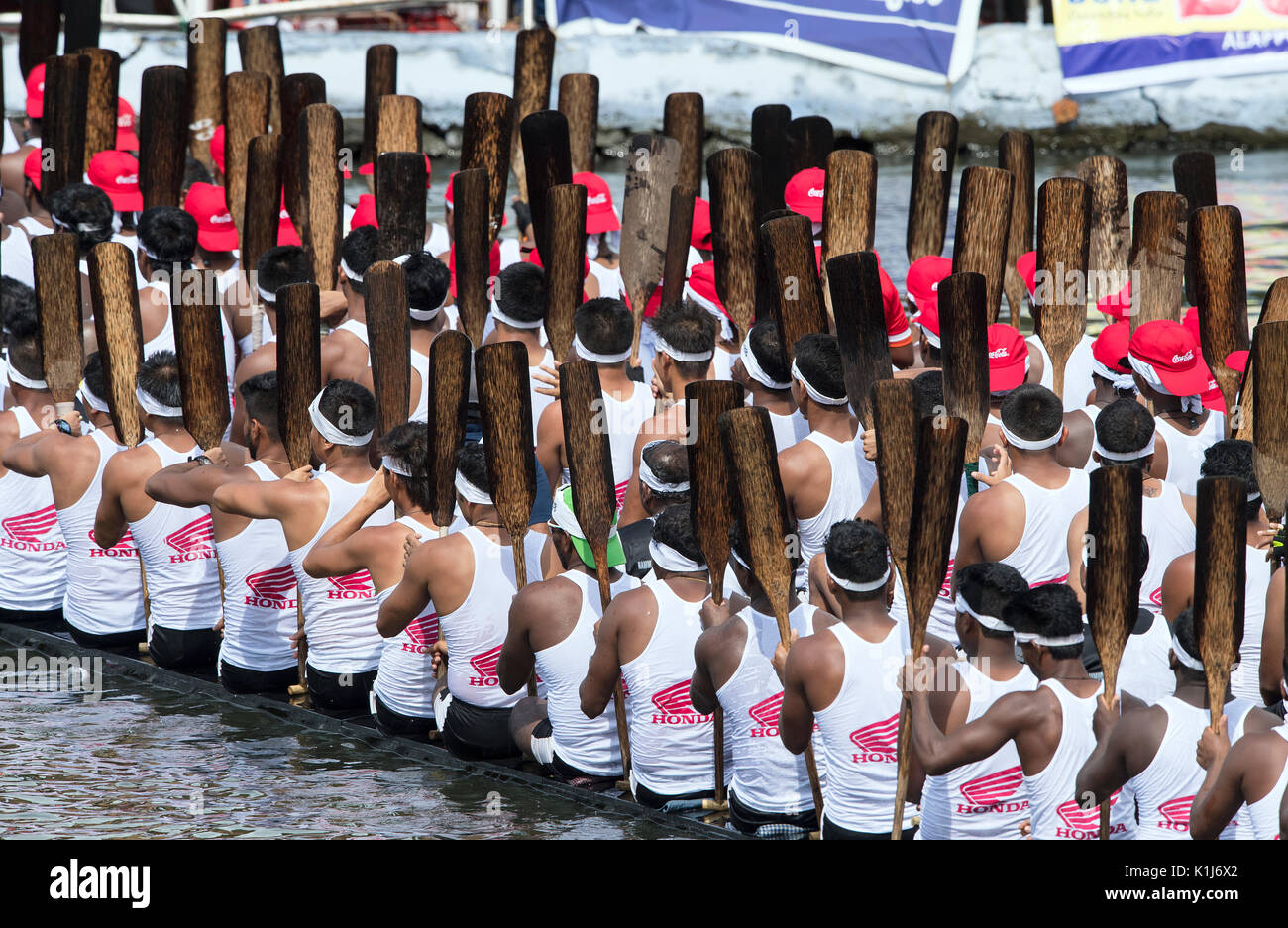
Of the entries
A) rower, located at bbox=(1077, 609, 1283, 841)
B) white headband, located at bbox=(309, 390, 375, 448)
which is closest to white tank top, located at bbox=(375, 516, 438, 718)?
white headband, located at bbox=(309, 390, 375, 448)

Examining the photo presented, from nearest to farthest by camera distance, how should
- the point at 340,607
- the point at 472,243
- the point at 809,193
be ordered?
the point at 340,607 < the point at 472,243 < the point at 809,193

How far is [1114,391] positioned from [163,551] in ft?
9.72

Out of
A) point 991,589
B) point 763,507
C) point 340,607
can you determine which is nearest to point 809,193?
point 340,607

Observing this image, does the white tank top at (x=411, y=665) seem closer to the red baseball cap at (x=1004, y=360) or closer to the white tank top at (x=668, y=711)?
the white tank top at (x=668, y=711)

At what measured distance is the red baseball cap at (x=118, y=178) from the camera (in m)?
7.53

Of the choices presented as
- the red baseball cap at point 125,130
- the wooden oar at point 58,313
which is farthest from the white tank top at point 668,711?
the red baseball cap at point 125,130

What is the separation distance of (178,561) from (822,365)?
211cm

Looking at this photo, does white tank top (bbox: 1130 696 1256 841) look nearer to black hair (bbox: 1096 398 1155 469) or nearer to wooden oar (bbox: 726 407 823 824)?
wooden oar (bbox: 726 407 823 824)

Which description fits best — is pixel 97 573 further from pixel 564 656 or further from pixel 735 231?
pixel 735 231

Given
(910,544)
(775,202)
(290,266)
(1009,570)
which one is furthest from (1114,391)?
(290,266)

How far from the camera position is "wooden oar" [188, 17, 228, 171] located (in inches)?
332

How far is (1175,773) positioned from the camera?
3734 mm

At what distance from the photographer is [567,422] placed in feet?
15.7

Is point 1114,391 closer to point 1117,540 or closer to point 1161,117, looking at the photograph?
point 1117,540
